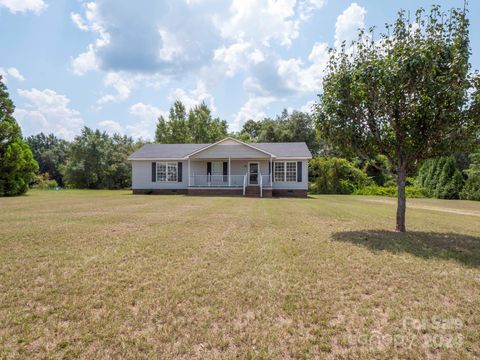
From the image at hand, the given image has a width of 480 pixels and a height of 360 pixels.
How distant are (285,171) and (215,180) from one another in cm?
549

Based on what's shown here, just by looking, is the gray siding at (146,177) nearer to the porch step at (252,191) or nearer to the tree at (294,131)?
the porch step at (252,191)

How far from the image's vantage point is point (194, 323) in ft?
9.61

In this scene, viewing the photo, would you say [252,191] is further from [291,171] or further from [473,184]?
[473,184]

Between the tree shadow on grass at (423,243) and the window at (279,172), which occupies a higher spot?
the window at (279,172)

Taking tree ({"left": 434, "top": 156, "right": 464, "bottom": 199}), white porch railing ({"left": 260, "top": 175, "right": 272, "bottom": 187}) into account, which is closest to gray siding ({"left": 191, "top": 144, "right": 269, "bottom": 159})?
white porch railing ({"left": 260, "top": 175, "right": 272, "bottom": 187})

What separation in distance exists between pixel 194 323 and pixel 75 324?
1.19 metres

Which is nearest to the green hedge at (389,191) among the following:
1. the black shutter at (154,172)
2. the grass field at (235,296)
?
the black shutter at (154,172)

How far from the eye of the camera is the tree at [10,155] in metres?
20.6

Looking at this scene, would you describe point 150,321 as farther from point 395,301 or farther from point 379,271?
point 379,271

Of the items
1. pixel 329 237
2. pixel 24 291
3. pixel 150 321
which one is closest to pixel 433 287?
pixel 329 237

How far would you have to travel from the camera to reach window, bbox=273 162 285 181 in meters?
22.1

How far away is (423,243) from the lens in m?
6.27

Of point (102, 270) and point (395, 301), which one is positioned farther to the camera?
point (102, 270)

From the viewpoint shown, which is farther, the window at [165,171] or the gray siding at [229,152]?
the window at [165,171]
